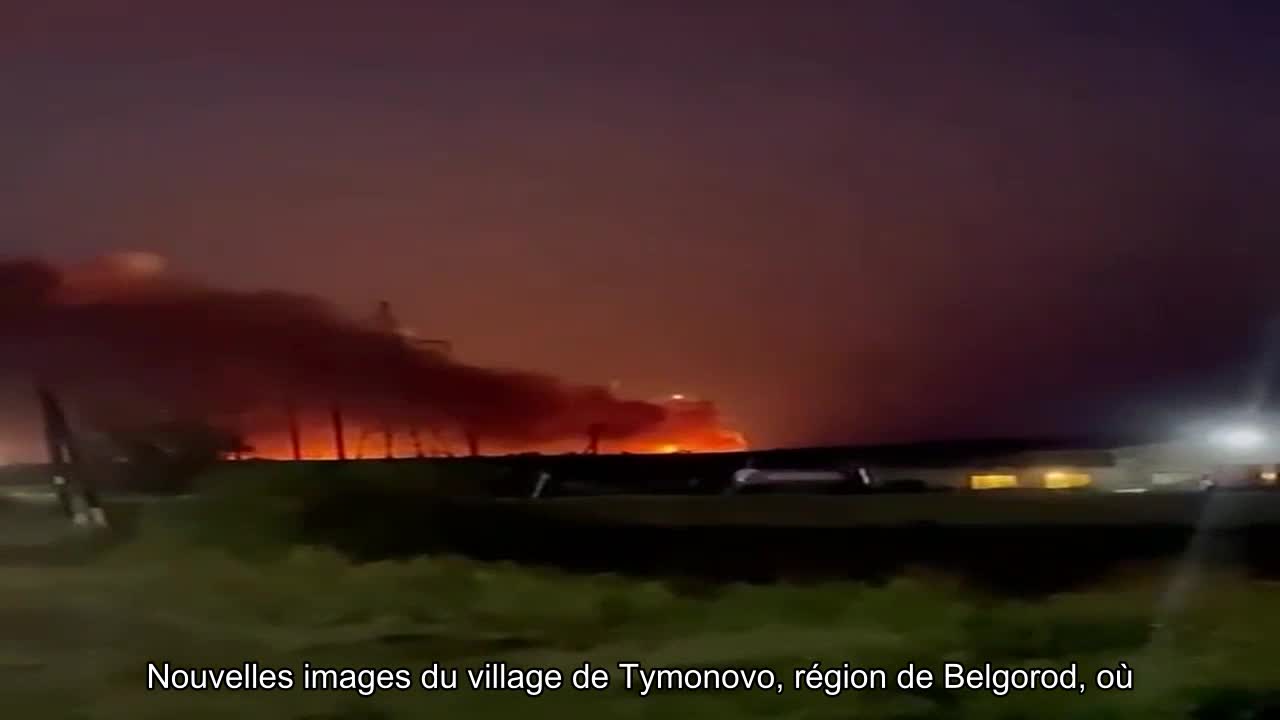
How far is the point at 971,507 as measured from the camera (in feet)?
104

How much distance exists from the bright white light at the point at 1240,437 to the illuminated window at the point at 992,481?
3899mm

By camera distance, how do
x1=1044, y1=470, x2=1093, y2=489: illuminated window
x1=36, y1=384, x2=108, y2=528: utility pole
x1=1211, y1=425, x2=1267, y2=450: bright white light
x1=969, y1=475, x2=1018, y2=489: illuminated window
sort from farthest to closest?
x1=969, y1=475, x2=1018, y2=489: illuminated window → x1=1044, y1=470, x2=1093, y2=489: illuminated window → x1=1211, y1=425, x2=1267, y2=450: bright white light → x1=36, y1=384, x2=108, y2=528: utility pole

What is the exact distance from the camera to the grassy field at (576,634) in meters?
13.0

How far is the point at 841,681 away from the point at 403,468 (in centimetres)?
1654

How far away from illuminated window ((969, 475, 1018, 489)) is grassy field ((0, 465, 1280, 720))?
757 inches

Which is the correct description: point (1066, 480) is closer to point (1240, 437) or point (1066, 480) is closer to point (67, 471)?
point (1240, 437)

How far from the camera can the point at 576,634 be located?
16.4 m

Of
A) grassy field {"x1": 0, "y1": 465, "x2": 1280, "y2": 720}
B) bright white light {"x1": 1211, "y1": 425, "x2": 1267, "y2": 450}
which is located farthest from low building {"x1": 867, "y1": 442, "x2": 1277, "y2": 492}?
grassy field {"x1": 0, "y1": 465, "x2": 1280, "y2": 720}

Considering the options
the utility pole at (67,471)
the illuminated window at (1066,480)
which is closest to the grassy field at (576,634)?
the utility pole at (67,471)

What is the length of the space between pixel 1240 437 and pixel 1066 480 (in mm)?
4026

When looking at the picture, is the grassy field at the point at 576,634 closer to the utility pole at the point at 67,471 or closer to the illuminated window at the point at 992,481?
the utility pole at the point at 67,471

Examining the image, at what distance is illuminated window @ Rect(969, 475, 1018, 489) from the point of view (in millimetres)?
41753

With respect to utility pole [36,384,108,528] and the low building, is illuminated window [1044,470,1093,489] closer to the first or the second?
the low building

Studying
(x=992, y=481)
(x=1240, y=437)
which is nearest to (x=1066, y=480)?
(x=992, y=481)
